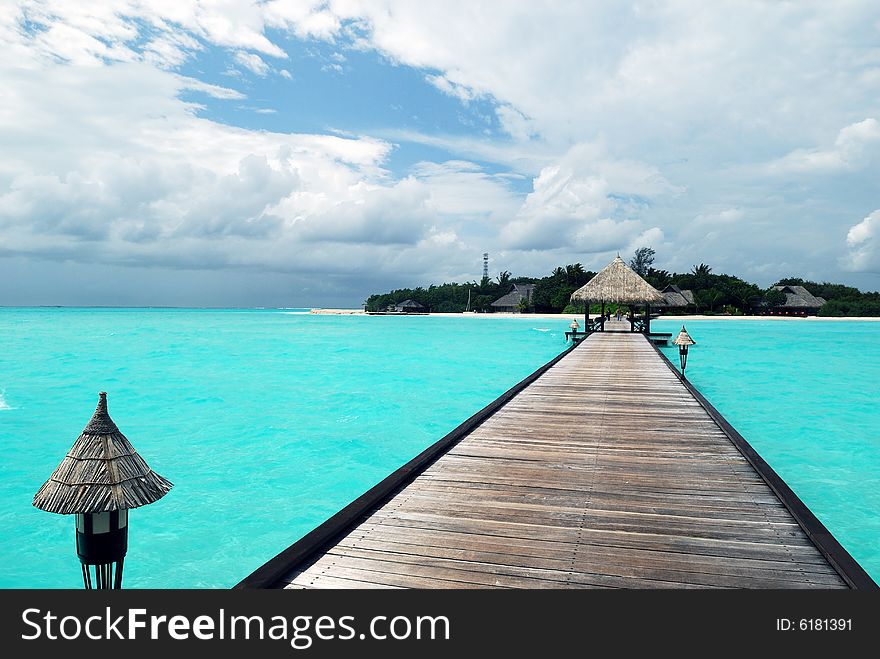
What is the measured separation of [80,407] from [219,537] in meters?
11.3

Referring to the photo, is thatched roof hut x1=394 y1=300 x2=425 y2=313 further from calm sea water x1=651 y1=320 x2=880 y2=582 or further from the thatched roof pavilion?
calm sea water x1=651 y1=320 x2=880 y2=582

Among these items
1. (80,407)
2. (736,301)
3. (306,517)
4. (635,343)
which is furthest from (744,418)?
(736,301)

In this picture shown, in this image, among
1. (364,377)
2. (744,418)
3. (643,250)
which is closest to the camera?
(744,418)

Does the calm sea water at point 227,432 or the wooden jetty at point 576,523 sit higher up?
the wooden jetty at point 576,523

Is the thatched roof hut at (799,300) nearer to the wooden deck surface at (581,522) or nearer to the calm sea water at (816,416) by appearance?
the calm sea water at (816,416)

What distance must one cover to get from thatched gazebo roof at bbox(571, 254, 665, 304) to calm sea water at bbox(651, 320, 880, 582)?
260 cm

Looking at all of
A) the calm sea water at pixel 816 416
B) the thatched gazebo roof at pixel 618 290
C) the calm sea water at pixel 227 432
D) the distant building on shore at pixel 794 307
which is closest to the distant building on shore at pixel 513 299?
the distant building on shore at pixel 794 307

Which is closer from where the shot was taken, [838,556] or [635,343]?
[838,556]

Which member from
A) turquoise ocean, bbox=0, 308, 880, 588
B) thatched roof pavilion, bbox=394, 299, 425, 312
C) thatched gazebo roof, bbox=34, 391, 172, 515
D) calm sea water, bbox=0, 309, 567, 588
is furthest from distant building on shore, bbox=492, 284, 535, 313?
thatched gazebo roof, bbox=34, 391, 172, 515

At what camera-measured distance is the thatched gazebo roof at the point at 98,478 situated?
2383 millimetres

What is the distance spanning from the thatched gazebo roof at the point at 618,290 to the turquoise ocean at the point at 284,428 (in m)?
2.72

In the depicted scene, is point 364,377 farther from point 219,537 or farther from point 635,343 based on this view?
point 219,537
